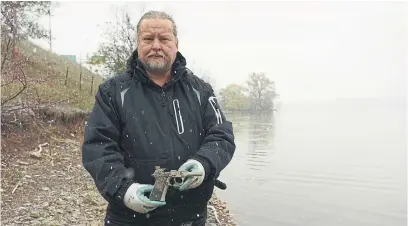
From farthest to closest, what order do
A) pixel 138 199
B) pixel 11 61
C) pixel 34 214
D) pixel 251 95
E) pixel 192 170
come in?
pixel 251 95
pixel 11 61
pixel 34 214
pixel 192 170
pixel 138 199

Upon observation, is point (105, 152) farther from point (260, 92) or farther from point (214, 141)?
point (260, 92)

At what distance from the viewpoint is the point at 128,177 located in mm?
2018

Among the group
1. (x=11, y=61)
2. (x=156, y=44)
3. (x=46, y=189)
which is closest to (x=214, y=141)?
(x=156, y=44)

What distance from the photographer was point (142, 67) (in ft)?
7.40

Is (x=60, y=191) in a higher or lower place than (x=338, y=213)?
higher

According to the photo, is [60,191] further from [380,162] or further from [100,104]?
[380,162]

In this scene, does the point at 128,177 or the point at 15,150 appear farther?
the point at 15,150

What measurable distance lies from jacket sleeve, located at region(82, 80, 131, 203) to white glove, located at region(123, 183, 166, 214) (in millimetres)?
39

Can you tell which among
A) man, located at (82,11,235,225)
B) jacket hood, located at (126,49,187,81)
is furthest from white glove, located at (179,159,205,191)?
jacket hood, located at (126,49,187,81)

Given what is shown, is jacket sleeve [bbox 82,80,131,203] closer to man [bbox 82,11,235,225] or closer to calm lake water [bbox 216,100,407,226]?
man [bbox 82,11,235,225]

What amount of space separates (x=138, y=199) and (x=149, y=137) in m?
0.37

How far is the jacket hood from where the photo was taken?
224 centimetres

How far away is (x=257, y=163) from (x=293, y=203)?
8908 millimetres

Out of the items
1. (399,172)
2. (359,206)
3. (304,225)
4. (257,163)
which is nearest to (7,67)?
(304,225)
